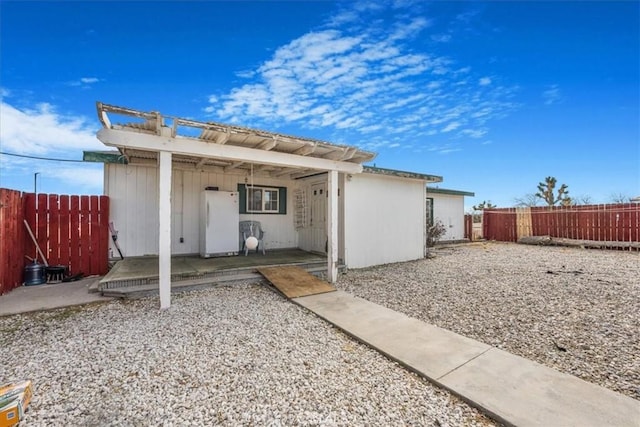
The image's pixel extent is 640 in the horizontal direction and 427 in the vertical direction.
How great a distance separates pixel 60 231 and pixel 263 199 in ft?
14.6

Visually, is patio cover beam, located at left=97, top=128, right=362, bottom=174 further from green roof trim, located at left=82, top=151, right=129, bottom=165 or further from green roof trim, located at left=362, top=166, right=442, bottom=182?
green roof trim, located at left=82, top=151, right=129, bottom=165

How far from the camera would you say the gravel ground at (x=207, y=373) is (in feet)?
6.01

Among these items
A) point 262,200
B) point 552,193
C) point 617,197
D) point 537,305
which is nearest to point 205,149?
point 262,200

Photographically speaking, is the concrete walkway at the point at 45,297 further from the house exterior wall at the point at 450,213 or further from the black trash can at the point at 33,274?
the house exterior wall at the point at 450,213

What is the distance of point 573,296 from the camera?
460 centimetres

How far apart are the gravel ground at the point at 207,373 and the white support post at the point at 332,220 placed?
74.6 inches

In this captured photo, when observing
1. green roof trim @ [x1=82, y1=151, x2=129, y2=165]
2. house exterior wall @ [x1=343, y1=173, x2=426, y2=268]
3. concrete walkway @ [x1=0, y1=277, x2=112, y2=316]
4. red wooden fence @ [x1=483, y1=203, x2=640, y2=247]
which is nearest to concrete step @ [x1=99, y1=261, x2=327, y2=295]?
concrete walkway @ [x1=0, y1=277, x2=112, y2=316]

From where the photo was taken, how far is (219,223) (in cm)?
682

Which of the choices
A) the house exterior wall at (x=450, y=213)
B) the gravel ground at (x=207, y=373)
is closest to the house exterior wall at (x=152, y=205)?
the gravel ground at (x=207, y=373)

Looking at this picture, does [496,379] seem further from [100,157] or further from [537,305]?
[100,157]

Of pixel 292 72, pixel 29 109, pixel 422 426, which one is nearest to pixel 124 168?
pixel 29 109

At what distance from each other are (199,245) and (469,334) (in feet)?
21.0

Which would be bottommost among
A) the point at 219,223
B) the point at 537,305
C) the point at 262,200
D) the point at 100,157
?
the point at 537,305

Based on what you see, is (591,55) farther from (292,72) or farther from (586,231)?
(586,231)
